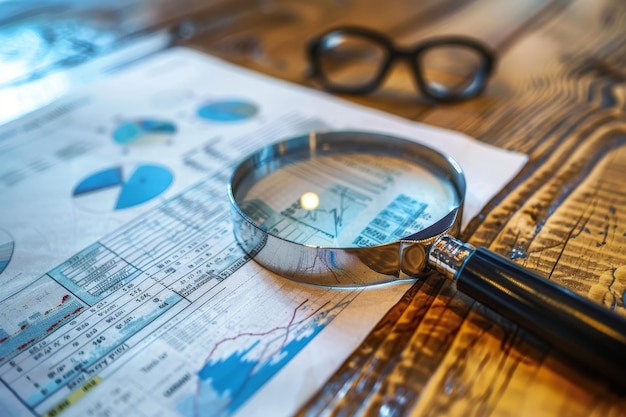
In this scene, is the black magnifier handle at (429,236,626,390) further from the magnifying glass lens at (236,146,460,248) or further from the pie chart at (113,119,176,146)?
the pie chart at (113,119,176,146)

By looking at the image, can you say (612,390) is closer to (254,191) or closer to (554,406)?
(554,406)

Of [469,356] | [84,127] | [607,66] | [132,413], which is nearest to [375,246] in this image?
[469,356]

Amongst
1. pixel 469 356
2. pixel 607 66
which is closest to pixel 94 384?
pixel 469 356

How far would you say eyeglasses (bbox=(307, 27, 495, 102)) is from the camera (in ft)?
2.66

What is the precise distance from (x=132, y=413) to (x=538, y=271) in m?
0.35

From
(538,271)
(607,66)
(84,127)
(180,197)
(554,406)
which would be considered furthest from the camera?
(607,66)

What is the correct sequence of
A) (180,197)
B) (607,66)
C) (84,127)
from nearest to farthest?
(180,197), (84,127), (607,66)

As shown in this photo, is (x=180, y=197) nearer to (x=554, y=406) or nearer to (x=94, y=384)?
(x=94, y=384)

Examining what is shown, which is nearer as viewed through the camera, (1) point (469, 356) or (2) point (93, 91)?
(1) point (469, 356)

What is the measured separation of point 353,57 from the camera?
94 cm

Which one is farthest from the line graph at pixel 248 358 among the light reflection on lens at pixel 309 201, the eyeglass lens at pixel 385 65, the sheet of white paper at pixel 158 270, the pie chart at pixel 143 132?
Result: the eyeglass lens at pixel 385 65

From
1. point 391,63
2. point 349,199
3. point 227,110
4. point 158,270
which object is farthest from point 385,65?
point 158,270

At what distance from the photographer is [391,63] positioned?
32.5 inches

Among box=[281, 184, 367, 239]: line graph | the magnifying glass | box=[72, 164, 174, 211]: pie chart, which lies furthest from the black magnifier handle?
box=[72, 164, 174, 211]: pie chart
